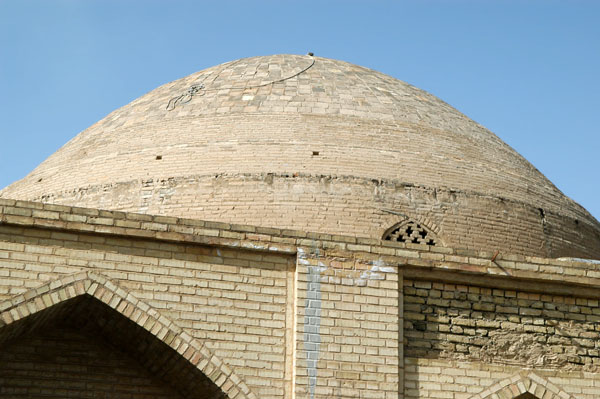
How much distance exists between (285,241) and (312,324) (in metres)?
0.70

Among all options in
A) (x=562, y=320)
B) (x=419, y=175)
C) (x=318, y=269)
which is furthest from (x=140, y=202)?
(x=562, y=320)

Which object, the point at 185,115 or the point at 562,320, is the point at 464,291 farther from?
the point at 185,115

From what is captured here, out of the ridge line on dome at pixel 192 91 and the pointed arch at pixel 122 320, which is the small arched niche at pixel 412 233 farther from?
the pointed arch at pixel 122 320

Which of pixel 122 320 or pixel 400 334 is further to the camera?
pixel 400 334

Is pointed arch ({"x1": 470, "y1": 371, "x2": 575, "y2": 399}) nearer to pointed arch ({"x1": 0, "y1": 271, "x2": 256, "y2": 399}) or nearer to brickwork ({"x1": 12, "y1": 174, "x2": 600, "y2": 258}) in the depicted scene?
pointed arch ({"x1": 0, "y1": 271, "x2": 256, "y2": 399})

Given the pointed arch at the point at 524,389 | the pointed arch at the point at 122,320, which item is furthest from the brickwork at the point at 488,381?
the pointed arch at the point at 122,320

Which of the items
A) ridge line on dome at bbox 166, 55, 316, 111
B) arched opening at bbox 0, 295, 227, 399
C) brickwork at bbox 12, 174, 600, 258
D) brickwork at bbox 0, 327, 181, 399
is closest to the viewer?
arched opening at bbox 0, 295, 227, 399

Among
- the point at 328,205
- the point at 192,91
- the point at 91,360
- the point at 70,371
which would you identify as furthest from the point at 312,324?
the point at 192,91

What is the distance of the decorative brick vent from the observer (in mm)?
11516

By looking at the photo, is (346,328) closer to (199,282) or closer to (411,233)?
(199,282)

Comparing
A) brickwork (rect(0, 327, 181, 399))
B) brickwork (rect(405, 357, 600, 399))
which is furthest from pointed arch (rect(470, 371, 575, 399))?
brickwork (rect(0, 327, 181, 399))

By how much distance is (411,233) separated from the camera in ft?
38.2

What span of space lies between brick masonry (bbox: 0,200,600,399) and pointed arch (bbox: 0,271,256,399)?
0.03 ft

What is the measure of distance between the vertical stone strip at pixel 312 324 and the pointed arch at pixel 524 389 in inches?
53.3
